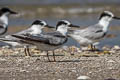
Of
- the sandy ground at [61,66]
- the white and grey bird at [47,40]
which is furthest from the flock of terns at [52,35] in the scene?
the sandy ground at [61,66]

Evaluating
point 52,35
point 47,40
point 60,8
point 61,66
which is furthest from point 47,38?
point 60,8

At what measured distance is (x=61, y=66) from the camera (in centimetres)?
809

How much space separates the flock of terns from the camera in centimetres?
844

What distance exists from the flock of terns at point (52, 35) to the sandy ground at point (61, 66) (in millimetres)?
309

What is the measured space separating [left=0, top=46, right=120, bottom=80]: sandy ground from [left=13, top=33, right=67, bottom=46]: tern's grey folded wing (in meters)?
0.36

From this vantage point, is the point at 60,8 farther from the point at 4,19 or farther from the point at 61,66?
the point at 61,66

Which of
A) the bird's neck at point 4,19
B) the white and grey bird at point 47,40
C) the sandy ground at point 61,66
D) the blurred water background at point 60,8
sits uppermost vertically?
the blurred water background at point 60,8

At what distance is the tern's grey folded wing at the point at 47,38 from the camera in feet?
27.1

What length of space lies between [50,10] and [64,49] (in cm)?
1225

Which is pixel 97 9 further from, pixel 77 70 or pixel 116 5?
pixel 77 70

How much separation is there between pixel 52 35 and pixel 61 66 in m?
0.79

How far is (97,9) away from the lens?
22.9 m

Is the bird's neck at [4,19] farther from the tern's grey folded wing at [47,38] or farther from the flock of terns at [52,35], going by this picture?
the tern's grey folded wing at [47,38]

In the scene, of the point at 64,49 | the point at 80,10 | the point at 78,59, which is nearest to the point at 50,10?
the point at 80,10
